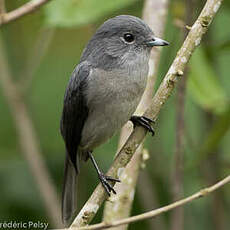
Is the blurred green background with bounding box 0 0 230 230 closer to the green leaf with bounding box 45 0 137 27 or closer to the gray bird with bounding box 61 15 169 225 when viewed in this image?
the green leaf with bounding box 45 0 137 27

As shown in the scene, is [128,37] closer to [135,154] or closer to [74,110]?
[74,110]

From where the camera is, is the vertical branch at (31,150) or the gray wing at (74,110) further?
the vertical branch at (31,150)

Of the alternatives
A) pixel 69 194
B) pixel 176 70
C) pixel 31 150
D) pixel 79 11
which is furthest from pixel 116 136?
pixel 176 70

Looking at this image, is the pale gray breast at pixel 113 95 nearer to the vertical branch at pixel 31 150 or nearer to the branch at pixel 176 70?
the branch at pixel 176 70

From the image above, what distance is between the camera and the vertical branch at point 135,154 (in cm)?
370

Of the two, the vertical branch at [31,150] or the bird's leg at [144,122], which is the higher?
the bird's leg at [144,122]

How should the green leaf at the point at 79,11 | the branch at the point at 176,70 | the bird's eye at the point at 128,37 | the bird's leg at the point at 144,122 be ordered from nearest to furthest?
the branch at the point at 176,70 → the bird's leg at the point at 144,122 → the bird's eye at the point at 128,37 → the green leaf at the point at 79,11

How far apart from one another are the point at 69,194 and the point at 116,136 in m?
1.55

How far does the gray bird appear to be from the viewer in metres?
3.86

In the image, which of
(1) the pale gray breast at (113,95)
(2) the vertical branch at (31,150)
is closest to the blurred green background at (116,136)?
(2) the vertical branch at (31,150)

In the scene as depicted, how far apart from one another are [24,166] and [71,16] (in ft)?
7.66

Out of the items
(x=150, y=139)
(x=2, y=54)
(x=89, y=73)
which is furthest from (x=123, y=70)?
(x=2, y=54)

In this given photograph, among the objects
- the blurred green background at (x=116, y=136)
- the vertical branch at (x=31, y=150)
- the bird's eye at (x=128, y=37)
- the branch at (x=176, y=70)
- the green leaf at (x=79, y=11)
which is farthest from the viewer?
the vertical branch at (x=31, y=150)

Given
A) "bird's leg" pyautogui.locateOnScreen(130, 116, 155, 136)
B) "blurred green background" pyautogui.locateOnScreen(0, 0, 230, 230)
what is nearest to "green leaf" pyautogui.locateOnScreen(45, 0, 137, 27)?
"blurred green background" pyautogui.locateOnScreen(0, 0, 230, 230)
